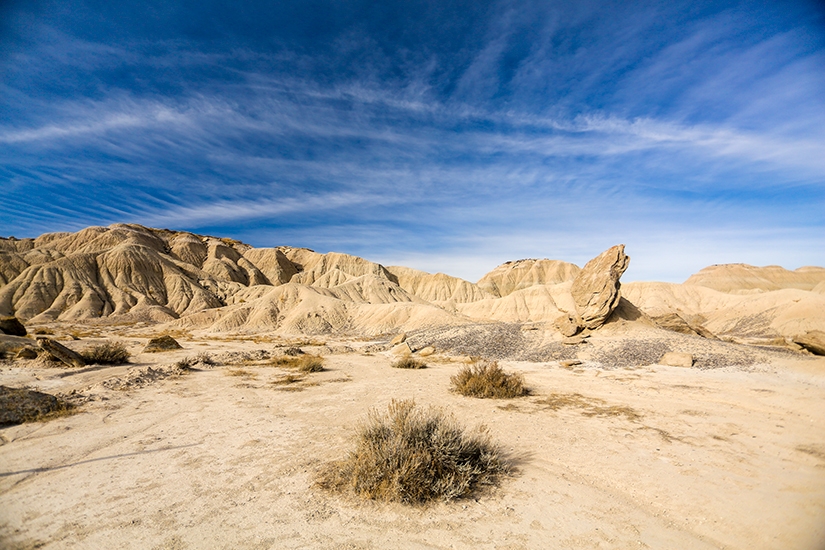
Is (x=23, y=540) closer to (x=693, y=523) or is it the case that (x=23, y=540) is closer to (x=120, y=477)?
(x=120, y=477)

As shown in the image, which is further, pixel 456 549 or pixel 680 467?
pixel 680 467

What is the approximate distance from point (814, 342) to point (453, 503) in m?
19.6

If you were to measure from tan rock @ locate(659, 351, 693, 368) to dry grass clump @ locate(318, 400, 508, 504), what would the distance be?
40.8 ft

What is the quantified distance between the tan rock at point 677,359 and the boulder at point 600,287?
4019 mm

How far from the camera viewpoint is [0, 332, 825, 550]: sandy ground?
3816mm

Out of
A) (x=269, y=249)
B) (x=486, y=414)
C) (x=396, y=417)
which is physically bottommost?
(x=486, y=414)

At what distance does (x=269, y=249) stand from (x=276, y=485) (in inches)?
3740

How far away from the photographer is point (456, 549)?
3.58 m

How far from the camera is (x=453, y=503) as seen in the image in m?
4.41

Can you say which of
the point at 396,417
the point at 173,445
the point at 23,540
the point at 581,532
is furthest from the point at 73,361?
the point at 581,532

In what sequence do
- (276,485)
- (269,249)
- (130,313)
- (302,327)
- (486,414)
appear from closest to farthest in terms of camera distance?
(276,485)
(486,414)
(302,327)
(130,313)
(269,249)

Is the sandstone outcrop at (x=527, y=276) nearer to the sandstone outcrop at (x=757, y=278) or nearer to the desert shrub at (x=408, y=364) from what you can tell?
the sandstone outcrop at (x=757, y=278)

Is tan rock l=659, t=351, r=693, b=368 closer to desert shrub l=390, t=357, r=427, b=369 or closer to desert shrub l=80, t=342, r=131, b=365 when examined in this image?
desert shrub l=390, t=357, r=427, b=369

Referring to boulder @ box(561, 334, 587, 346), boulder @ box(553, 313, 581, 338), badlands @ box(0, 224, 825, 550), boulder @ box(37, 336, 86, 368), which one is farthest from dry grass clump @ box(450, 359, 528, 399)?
boulder @ box(37, 336, 86, 368)
